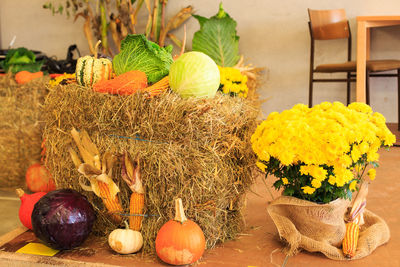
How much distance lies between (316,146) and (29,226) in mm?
1278

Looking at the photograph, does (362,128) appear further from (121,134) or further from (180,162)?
(121,134)

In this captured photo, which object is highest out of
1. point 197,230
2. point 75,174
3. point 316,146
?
point 316,146

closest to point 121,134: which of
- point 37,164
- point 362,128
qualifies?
point 362,128

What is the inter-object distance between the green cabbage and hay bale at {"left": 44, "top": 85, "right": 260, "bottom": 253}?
0.06 m

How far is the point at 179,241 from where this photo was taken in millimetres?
1397

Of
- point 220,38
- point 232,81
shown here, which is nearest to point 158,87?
point 232,81

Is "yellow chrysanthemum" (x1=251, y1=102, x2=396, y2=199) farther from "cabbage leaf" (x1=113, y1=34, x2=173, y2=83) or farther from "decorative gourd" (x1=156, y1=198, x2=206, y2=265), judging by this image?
"cabbage leaf" (x1=113, y1=34, x2=173, y2=83)

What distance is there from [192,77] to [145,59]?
299mm

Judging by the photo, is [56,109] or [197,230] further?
[56,109]

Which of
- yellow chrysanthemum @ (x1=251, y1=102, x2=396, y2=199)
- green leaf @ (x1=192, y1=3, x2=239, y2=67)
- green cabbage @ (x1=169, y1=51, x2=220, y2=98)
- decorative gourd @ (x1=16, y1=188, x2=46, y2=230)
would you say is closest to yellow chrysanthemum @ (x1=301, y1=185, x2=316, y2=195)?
yellow chrysanthemum @ (x1=251, y1=102, x2=396, y2=199)

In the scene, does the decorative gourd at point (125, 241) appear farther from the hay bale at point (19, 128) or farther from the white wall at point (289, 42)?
the white wall at point (289, 42)

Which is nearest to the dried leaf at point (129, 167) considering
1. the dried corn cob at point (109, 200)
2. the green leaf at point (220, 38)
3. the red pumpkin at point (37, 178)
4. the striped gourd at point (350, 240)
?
the dried corn cob at point (109, 200)

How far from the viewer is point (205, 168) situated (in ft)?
4.93

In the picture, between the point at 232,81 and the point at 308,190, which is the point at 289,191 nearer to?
the point at 308,190
